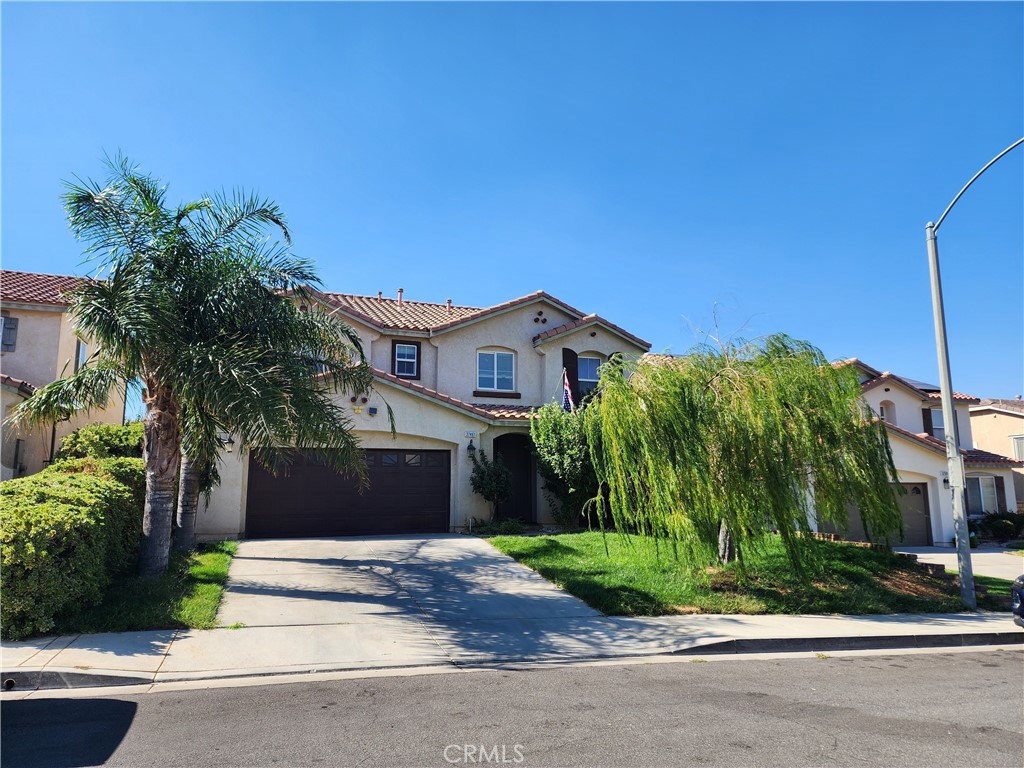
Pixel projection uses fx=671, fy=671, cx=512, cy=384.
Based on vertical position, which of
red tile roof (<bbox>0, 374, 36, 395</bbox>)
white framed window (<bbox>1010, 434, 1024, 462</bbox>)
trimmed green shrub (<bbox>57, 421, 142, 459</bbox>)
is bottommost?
trimmed green shrub (<bbox>57, 421, 142, 459</bbox>)

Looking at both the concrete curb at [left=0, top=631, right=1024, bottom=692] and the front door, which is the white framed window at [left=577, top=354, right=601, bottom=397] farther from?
the concrete curb at [left=0, top=631, right=1024, bottom=692]

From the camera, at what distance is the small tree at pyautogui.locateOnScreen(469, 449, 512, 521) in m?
17.4

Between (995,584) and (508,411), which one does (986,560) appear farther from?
(508,411)

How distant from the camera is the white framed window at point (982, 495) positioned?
2633cm

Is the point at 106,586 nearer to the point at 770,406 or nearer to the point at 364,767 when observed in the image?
the point at 364,767

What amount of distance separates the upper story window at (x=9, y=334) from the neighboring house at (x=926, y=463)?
2514cm

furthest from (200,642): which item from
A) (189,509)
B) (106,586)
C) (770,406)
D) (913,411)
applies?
(913,411)

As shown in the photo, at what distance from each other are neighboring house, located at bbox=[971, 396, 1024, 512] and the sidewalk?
22.0 m

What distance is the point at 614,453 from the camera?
10594mm

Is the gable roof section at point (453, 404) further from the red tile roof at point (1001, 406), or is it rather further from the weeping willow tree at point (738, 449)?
the red tile roof at point (1001, 406)

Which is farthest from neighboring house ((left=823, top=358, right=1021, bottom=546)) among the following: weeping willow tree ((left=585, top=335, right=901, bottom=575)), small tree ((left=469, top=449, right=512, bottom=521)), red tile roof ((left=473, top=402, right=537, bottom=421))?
weeping willow tree ((left=585, top=335, right=901, bottom=575))

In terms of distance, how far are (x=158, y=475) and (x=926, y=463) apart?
74.4 feet

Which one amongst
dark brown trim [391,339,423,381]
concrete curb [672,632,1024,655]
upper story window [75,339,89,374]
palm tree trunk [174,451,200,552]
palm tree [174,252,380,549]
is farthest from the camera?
dark brown trim [391,339,423,381]

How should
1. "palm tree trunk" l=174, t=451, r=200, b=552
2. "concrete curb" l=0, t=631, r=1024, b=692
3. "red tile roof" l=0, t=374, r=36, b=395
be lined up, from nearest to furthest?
"concrete curb" l=0, t=631, r=1024, b=692 → "palm tree trunk" l=174, t=451, r=200, b=552 → "red tile roof" l=0, t=374, r=36, b=395
